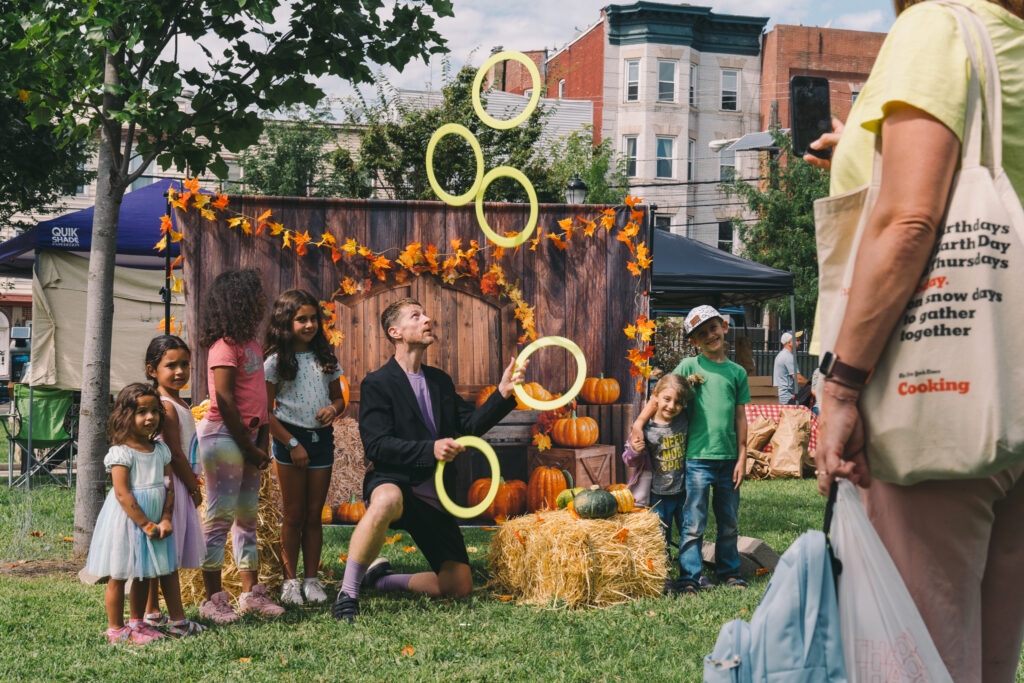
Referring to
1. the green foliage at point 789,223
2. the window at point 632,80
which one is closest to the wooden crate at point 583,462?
the green foliage at point 789,223

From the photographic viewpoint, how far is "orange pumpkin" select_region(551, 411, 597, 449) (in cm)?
720

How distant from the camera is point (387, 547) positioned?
6.79 meters

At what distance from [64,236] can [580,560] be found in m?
7.17

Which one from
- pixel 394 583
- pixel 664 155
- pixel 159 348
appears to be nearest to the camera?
pixel 159 348

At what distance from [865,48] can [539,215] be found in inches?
1260

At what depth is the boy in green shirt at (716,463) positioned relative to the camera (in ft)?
18.2

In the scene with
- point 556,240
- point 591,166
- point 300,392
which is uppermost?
point 591,166

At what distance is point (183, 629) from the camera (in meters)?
4.38

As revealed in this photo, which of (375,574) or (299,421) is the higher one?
(299,421)

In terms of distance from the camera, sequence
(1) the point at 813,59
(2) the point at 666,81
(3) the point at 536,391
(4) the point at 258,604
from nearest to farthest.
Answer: (4) the point at 258,604 → (3) the point at 536,391 → (2) the point at 666,81 → (1) the point at 813,59

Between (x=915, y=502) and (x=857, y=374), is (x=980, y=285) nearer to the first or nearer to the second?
(x=857, y=374)

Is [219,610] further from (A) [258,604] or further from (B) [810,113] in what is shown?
(B) [810,113]

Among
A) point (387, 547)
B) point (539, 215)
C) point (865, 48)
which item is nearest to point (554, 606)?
point (387, 547)

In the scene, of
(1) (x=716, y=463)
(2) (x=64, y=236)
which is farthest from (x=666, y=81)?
(1) (x=716, y=463)
